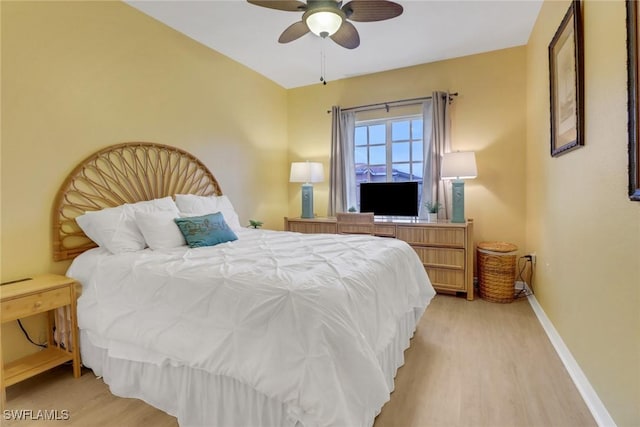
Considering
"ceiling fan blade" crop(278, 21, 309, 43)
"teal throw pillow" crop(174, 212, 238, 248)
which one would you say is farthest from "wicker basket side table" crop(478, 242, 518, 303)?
"ceiling fan blade" crop(278, 21, 309, 43)

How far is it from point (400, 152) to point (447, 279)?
5.72 ft

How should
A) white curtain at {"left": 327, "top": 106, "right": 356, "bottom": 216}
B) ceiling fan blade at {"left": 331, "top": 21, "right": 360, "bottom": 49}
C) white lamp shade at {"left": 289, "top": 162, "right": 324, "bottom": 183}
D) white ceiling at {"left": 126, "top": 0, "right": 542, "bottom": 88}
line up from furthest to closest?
white curtain at {"left": 327, "top": 106, "right": 356, "bottom": 216}, white lamp shade at {"left": 289, "top": 162, "right": 324, "bottom": 183}, white ceiling at {"left": 126, "top": 0, "right": 542, "bottom": 88}, ceiling fan blade at {"left": 331, "top": 21, "right": 360, "bottom": 49}

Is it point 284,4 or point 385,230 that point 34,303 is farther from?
point 385,230

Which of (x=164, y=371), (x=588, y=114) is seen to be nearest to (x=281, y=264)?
(x=164, y=371)

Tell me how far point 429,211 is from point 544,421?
2.39 metres

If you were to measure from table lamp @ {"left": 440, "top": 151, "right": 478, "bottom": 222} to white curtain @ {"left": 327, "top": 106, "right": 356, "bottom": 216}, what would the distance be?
130cm

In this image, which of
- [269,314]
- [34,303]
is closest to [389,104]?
[269,314]

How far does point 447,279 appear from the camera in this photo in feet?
11.3

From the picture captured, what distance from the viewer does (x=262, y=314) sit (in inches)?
52.3

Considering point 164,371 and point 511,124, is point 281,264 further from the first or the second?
point 511,124

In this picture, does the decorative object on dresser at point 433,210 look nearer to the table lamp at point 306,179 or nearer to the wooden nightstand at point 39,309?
the table lamp at point 306,179

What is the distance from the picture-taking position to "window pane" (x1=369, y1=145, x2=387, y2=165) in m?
4.30

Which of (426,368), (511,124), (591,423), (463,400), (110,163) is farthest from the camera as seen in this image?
(511,124)

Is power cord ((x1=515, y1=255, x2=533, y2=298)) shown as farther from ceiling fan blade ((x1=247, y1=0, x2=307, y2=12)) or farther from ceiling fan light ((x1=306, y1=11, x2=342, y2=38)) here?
ceiling fan blade ((x1=247, y1=0, x2=307, y2=12))
